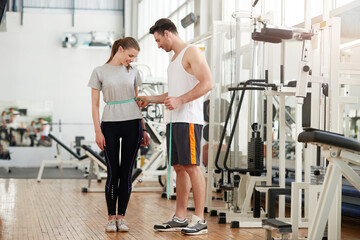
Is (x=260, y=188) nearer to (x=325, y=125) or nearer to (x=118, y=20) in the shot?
(x=325, y=125)

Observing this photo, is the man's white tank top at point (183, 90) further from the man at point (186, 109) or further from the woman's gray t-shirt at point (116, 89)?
the woman's gray t-shirt at point (116, 89)

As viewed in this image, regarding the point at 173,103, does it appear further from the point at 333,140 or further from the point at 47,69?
the point at 47,69

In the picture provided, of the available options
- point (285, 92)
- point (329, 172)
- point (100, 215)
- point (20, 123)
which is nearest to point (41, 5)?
point (20, 123)

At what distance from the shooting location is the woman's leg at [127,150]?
3412mm

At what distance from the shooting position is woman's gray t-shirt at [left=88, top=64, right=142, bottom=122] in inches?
134

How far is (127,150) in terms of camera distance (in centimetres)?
341

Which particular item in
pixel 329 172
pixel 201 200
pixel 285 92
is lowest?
pixel 201 200

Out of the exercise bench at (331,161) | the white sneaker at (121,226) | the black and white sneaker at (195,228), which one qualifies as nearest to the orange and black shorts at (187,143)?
the black and white sneaker at (195,228)

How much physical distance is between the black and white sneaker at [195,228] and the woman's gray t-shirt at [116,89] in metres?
0.79

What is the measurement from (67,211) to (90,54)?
9128mm

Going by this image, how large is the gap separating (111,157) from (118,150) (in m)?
0.07

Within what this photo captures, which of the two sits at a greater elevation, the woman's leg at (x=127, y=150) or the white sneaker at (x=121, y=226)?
the woman's leg at (x=127, y=150)

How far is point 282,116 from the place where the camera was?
3.73m

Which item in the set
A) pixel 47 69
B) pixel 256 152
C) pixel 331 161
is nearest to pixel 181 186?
pixel 256 152
